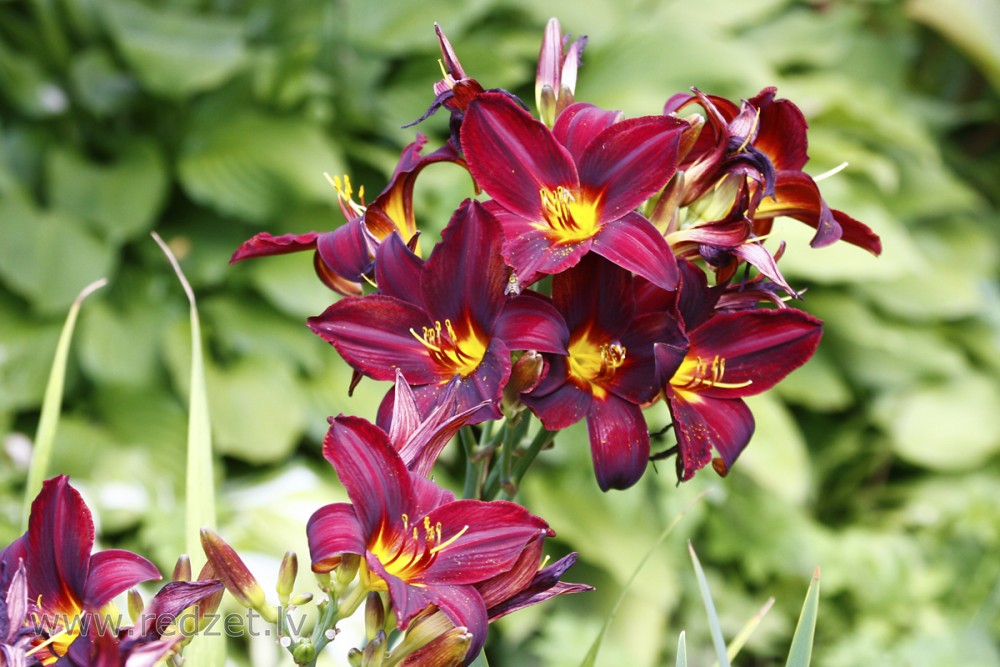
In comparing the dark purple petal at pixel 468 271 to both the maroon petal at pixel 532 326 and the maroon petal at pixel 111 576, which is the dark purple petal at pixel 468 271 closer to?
the maroon petal at pixel 532 326

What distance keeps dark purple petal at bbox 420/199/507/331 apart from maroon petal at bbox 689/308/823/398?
121 mm

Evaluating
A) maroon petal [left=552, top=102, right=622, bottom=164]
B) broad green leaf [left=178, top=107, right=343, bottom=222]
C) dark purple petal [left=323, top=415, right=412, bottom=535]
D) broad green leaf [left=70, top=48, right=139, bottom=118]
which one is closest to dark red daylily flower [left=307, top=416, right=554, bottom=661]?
dark purple petal [left=323, top=415, right=412, bottom=535]

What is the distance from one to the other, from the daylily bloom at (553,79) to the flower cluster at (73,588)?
0.34 m

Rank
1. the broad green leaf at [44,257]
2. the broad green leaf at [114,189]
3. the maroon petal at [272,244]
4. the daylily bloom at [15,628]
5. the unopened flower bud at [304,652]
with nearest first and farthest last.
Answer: the daylily bloom at [15,628] → the unopened flower bud at [304,652] → the maroon petal at [272,244] → the broad green leaf at [44,257] → the broad green leaf at [114,189]

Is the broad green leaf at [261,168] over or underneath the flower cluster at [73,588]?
underneath

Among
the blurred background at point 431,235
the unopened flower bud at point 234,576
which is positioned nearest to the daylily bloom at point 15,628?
the unopened flower bud at point 234,576

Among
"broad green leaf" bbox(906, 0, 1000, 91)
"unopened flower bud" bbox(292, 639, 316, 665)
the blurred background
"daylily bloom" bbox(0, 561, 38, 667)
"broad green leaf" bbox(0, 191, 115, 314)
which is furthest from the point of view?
"broad green leaf" bbox(906, 0, 1000, 91)

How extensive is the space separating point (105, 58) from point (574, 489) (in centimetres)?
141

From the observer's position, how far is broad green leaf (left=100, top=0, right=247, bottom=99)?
1970 mm

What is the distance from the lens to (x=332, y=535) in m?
0.45

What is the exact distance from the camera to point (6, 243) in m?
1.95

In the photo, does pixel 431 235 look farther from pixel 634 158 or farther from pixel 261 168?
pixel 634 158

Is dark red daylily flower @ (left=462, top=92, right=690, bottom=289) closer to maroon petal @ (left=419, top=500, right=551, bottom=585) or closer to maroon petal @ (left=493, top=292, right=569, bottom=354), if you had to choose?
maroon petal @ (left=493, top=292, right=569, bottom=354)

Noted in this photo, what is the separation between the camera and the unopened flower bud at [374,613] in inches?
18.9
